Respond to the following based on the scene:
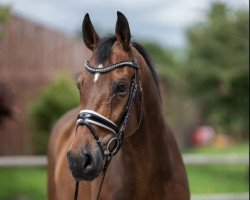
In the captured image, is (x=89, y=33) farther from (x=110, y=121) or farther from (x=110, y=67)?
(x=110, y=121)

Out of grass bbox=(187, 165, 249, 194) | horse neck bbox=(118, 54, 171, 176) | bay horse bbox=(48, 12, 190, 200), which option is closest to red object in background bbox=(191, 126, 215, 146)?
grass bbox=(187, 165, 249, 194)

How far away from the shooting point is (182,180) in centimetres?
374

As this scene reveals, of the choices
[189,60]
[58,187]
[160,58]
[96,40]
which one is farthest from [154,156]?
[160,58]

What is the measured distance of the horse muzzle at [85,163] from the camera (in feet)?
9.59

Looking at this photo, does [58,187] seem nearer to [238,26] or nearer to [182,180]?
[182,180]

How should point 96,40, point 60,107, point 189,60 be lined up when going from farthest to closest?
1. point 189,60
2. point 60,107
3. point 96,40

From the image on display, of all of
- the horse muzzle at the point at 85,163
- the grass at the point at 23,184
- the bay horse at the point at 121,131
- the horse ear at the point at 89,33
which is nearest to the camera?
the horse muzzle at the point at 85,163

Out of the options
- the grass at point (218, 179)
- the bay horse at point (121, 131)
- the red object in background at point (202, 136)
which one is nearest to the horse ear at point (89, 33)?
the bay horse at point (121, 131)

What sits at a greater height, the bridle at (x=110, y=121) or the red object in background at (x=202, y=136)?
the bridle at (x=110, y=121)

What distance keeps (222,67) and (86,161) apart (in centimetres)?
1075

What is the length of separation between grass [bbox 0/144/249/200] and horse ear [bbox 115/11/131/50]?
7058 millimetres

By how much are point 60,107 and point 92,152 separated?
31.2 feet

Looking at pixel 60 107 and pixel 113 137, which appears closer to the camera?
pixel 113 137

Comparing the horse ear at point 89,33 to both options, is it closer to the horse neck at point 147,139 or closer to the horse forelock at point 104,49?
the horse forelock at point 104,49
